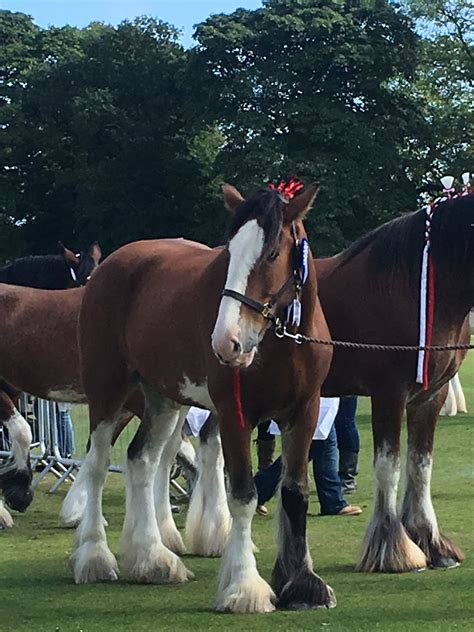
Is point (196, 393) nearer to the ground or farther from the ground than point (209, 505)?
farther from the ground

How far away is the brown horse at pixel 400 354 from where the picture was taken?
22.0 ft

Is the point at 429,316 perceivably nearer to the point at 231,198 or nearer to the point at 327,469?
the point at 231,198

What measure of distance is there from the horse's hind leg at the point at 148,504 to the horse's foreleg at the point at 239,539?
3.02 feet

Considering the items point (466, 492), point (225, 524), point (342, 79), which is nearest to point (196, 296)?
point (225, 524)

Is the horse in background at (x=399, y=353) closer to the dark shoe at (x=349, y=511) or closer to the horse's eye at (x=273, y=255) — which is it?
Result: the horse's eye at (x=273, y=255)

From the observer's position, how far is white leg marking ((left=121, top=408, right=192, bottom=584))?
662cm

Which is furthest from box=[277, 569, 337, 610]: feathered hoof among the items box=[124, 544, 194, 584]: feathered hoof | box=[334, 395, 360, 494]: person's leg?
box=[334, 395, 360, 494]: person's leg

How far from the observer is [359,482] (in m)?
11.1

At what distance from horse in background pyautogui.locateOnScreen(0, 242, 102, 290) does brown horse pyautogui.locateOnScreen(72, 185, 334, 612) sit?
3822 millimetres

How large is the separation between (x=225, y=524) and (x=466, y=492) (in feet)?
10.5

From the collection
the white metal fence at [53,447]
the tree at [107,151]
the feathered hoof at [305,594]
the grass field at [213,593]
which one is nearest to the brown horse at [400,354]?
the grass field at [213,593]

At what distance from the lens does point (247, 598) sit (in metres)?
5.62

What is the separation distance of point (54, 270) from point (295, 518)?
6.02 meters

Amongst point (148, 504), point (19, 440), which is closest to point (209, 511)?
point (148, 504)
